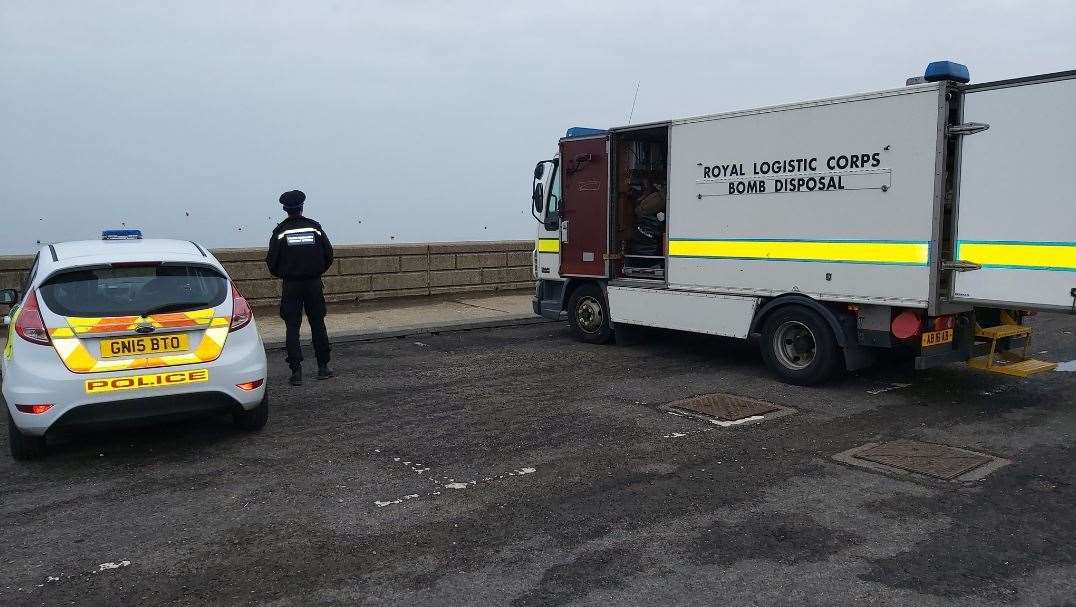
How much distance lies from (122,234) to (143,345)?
166 centimetres

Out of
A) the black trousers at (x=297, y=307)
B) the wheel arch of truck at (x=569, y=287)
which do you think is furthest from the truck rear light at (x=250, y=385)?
the wheel arch of truck at (x=569, y=287)

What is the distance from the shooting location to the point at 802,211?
7.99 meters

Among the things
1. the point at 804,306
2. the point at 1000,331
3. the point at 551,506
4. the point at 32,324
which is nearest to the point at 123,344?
the point at 32,324

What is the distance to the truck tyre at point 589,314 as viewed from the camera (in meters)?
10.5

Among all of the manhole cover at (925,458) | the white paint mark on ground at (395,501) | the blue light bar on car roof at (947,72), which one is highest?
the blue light bar on car roof at (947,72)

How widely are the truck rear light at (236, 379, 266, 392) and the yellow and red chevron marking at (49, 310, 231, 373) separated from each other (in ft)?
0.91

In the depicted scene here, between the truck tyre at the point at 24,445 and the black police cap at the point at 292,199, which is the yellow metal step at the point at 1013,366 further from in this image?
the truck tyre at the point at 24,445

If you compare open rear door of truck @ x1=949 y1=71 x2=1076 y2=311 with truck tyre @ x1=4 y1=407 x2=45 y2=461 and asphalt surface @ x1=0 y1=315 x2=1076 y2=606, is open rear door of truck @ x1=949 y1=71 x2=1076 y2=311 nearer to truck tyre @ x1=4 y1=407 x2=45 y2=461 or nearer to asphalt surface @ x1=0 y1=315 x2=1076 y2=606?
asphalt surface @ x1=0 y1=315 x2=1076 y2=606

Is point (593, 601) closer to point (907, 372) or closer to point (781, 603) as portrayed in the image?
point (781, 603)

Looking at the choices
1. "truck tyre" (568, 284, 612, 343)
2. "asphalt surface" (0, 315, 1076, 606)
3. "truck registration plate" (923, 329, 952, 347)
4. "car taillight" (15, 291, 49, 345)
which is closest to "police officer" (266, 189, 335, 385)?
"asphalt surface" (0, 315, 1076, 606)

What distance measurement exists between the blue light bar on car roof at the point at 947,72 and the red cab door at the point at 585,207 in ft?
12.8

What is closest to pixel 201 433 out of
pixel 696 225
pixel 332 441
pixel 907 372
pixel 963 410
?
pixel 332 441

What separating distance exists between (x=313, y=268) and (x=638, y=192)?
4.12 m

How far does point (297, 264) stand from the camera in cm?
823
